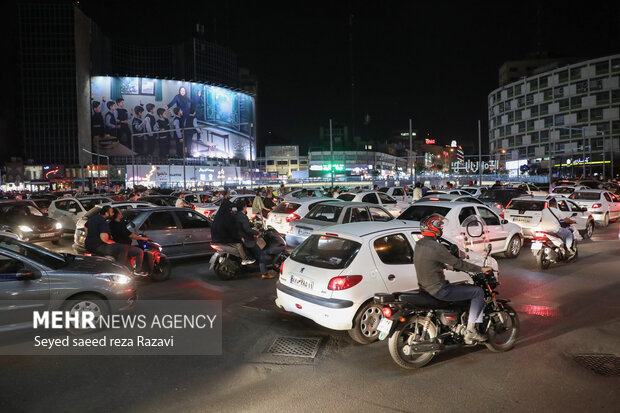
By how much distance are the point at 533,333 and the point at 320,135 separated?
145m

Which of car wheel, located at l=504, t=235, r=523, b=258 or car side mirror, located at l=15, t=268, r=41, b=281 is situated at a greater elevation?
car side mirror, located at l=15, t=268, r=41, b=281

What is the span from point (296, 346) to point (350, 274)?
1189 millimetres

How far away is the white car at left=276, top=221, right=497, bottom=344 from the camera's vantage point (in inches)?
231

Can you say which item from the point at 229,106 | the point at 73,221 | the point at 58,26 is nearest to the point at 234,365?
the point at 73,221

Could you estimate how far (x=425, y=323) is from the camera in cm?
523

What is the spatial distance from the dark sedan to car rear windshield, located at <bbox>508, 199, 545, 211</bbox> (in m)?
15.0

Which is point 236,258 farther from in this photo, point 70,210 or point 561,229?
point 70,210

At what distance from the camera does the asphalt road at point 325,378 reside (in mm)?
4468

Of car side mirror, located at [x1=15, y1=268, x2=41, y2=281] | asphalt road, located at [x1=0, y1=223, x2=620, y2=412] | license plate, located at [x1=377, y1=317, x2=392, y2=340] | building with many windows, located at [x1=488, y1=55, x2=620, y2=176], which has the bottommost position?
asphalt road, located at [x1=0, y1=223, x2=620, y2=412]

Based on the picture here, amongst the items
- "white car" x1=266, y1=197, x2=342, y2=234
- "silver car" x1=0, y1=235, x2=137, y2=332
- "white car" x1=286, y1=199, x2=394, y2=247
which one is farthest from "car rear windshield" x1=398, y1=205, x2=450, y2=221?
"silver car" x1=0, y1=235, x2=137, y2=332

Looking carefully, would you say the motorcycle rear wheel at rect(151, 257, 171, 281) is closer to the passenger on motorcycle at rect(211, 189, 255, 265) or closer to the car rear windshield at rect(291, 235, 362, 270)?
the passenger on motorcycle at rect(211, 189, 255, 265)

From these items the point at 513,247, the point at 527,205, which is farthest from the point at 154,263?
the point at 527,205

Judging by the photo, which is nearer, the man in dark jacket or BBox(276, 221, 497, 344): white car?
BBox(276, 221, 497, 344): white car

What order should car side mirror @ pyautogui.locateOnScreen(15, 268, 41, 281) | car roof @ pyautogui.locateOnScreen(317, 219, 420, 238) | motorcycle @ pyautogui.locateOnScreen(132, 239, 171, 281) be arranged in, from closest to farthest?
car side mirror @ pyautogui.locateOnScreen(15, 268, 41, 281) → car roof @ pyautogui.locateOnScreen(317, 219, 420, 238) → motorcycle @ pyautogui.locateOnScreen(132, 239, 171, 281)
